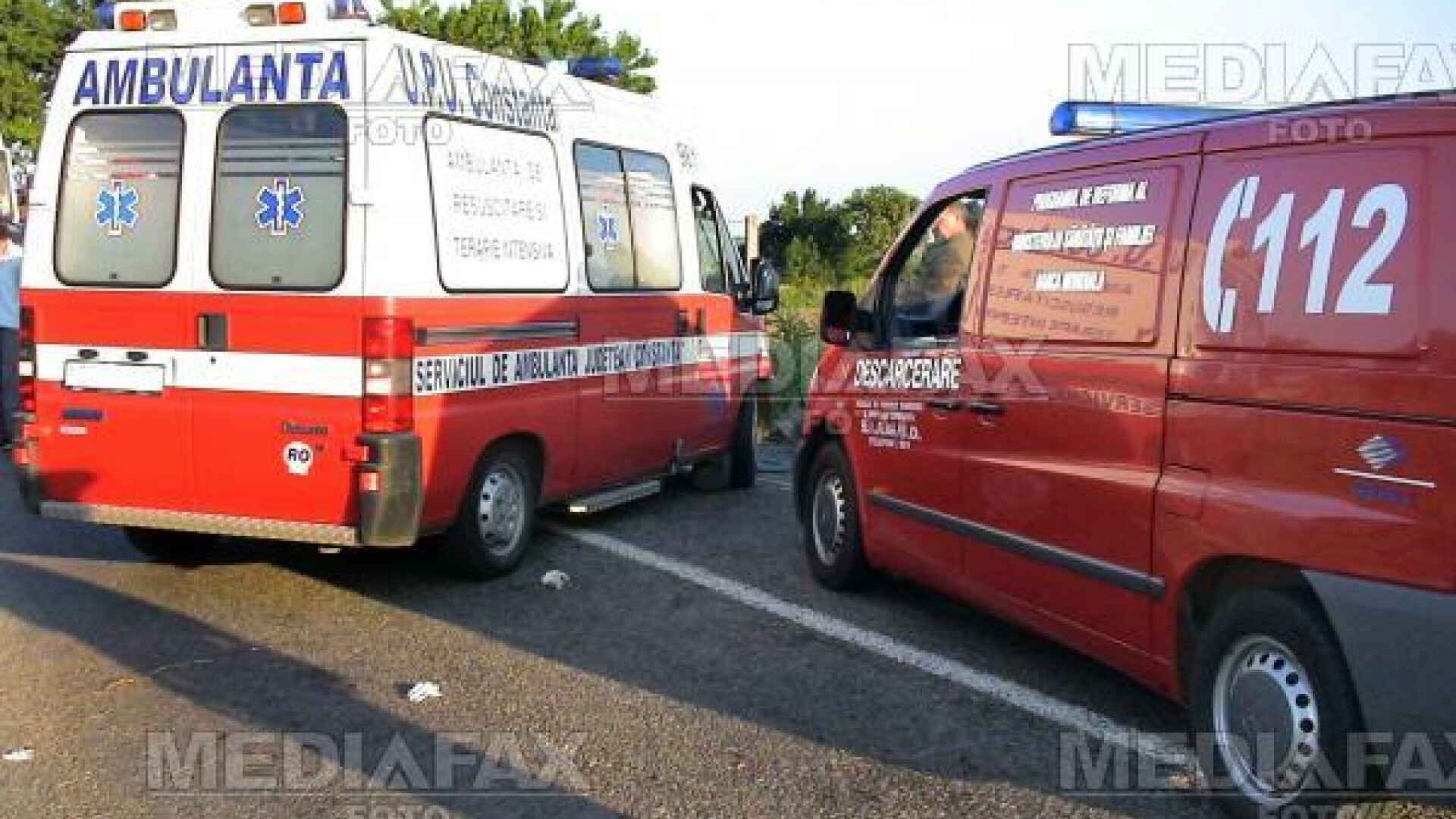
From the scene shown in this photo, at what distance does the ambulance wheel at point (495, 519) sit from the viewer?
21.0ft

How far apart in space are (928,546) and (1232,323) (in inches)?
78.7

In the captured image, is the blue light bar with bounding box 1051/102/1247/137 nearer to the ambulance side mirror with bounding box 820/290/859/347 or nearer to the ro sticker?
the ambulance side mirror with bounding box 820/290/859/347

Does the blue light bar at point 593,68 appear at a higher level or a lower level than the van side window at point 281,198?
higher

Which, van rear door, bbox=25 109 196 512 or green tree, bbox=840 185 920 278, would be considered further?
green tree, bbox=840 185 920 278

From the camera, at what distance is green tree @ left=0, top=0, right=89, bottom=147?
78.7 feet

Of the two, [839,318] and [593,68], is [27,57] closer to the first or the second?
[593,68]

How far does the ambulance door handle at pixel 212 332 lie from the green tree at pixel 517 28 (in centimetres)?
1862

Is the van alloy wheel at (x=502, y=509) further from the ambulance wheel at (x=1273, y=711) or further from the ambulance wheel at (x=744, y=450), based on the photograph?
the ambulance wheel at (x=1273, y=711)

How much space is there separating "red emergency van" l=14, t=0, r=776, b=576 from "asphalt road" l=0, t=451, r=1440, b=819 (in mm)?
450

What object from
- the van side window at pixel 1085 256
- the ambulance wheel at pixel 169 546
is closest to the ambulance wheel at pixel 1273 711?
the van side window at pixel 1085 256

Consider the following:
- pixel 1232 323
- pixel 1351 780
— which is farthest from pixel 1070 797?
pixel 1232 323

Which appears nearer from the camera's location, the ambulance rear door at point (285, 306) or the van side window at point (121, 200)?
the ambulance rear door at point (285, 306)

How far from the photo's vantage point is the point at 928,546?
5539mm

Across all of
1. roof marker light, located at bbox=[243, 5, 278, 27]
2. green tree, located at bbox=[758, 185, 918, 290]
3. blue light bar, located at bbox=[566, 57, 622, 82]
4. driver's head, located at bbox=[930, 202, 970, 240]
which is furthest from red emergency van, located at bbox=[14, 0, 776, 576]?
green tree, located at bbox=[758, 185, 918, 290]
